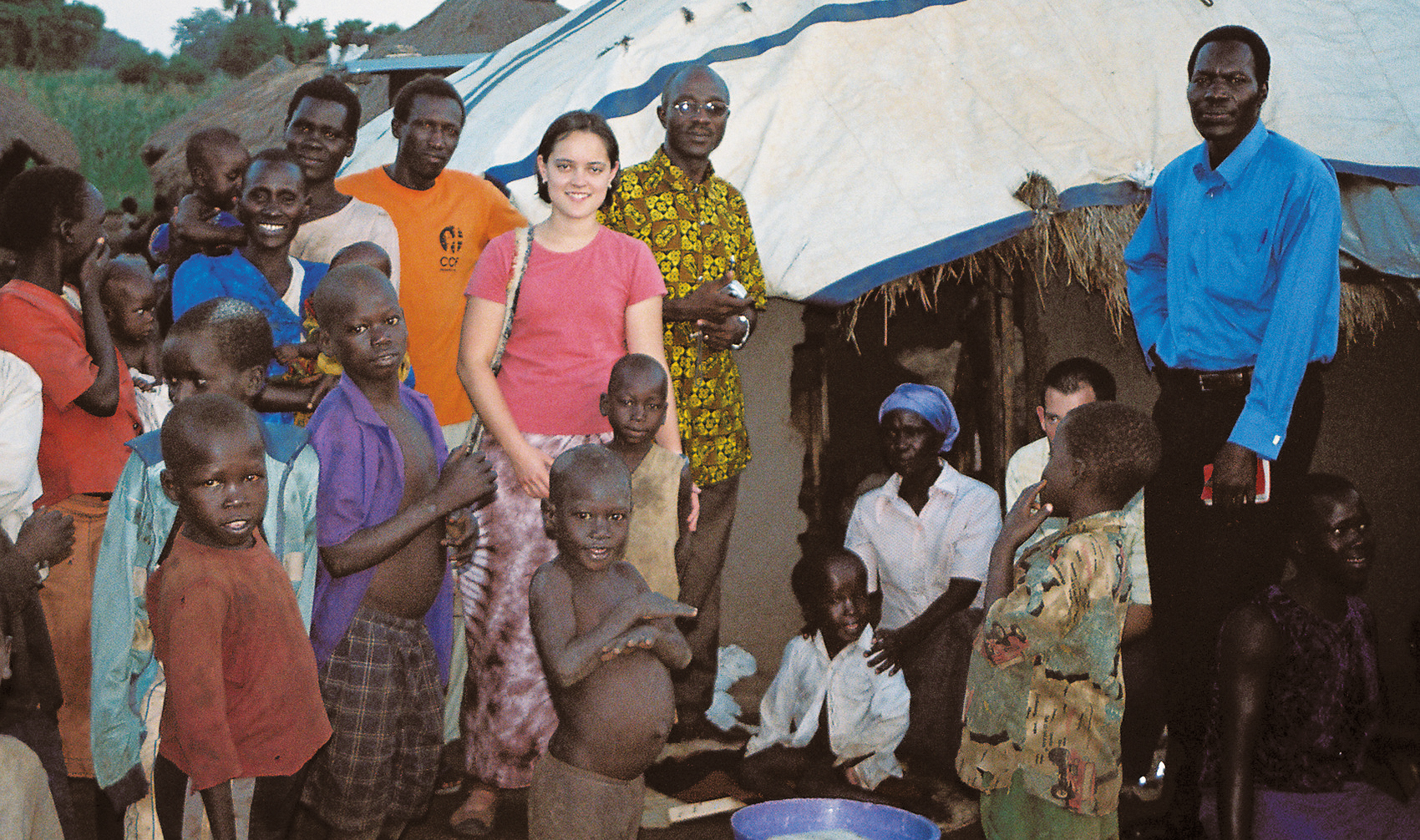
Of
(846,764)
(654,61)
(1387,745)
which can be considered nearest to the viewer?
(1387,745)

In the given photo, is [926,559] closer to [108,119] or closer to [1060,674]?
[1060,674]

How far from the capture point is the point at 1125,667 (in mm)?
4145

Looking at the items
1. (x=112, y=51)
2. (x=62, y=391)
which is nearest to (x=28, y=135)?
(x=62, y=391)

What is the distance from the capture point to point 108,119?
32156 millimetres

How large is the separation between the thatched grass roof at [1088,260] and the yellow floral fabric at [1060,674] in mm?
1921

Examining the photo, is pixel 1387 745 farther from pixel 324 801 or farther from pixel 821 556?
pixel 324 801

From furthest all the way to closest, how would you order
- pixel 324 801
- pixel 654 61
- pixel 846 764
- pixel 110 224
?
pixel 110 224, pixel 654 61, pixel 846 764, pixel 324 801

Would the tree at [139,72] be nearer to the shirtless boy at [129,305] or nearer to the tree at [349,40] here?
the tree at [349,40]

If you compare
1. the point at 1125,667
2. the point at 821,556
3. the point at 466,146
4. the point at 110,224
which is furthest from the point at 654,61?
the point at 110,224

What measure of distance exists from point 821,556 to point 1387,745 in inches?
72.2

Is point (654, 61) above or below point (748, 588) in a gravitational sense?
above

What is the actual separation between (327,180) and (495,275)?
87cm

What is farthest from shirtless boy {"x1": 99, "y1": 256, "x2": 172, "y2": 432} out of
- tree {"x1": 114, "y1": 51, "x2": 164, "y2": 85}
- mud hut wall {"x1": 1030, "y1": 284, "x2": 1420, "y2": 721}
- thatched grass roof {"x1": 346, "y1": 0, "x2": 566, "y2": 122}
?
tree {"x1": 114, "y1": 51, "x2": 164, "y2": 85}

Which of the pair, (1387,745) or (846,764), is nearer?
(1387,745)
